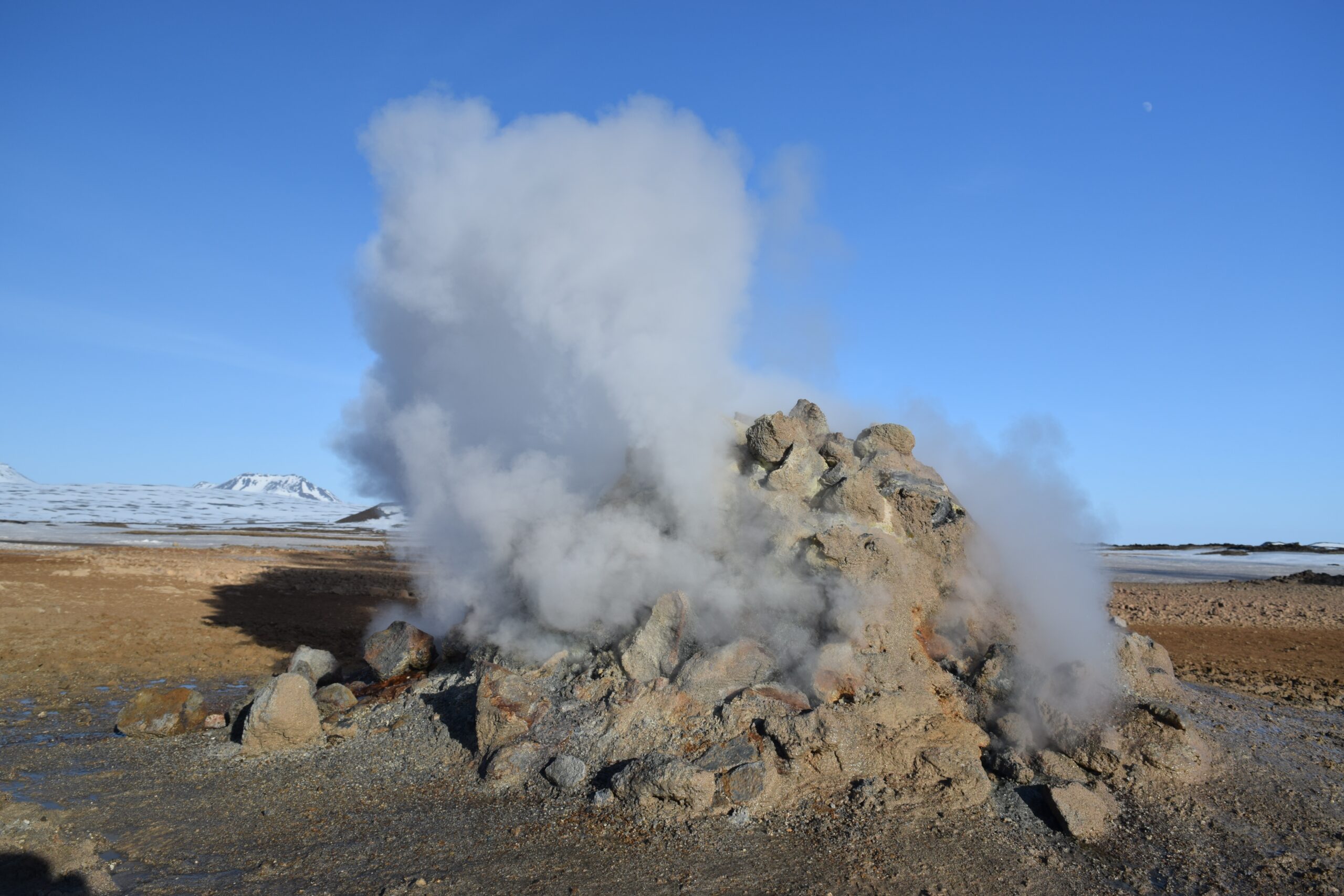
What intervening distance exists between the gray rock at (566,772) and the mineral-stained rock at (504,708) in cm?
58

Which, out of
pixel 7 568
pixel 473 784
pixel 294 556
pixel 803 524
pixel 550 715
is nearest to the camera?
pixel 473 784

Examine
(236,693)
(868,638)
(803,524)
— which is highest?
(803,524)

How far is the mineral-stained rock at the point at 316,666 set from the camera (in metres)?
9.07

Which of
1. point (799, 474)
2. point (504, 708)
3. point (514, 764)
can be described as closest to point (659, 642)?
point (504, 708)

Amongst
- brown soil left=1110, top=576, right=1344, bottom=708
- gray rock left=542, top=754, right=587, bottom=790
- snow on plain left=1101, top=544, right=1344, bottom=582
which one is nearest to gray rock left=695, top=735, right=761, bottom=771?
gray rock left=542, top=754, right=587, bottom=790

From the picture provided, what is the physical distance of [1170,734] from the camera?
5.74 metres

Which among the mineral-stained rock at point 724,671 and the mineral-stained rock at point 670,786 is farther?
the mineral-stained rock at point 724,671

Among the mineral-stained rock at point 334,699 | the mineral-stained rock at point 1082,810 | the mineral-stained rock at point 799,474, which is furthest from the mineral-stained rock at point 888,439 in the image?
the mineral-stained rock at point 334,699

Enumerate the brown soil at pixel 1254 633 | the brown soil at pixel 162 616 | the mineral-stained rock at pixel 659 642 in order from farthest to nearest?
the brown soil at pixel 162 616 < the brown soil at pixel 1254 633 < the mineral-stained rock at pixel 659 642

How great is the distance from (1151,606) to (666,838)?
17.1 metres

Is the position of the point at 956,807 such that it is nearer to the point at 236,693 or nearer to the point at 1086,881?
the point at 1086,881

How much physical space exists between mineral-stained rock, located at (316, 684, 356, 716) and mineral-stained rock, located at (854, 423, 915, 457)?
5.84 meters

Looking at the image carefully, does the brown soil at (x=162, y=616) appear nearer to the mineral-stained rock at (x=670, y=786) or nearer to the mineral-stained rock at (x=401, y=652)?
the mineral-stained rock at (x=401, y=652)

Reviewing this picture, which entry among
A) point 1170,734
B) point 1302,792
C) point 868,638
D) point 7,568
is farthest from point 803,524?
point 7,568
